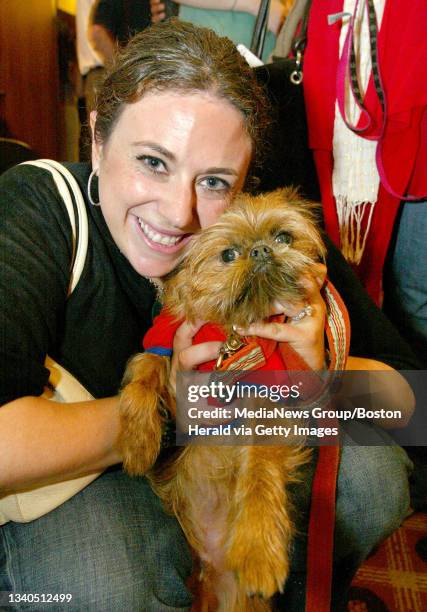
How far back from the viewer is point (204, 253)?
3.57ft

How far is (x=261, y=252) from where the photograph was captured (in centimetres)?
100

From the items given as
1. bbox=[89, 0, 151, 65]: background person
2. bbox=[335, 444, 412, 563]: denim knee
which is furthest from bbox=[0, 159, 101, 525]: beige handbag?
bbox=[89, 0, 151, 65]: background person

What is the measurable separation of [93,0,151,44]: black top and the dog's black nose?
1.29 meters

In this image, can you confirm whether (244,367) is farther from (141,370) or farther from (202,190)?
(202,190)

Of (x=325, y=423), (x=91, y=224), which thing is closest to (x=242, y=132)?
(x=91, y=224)

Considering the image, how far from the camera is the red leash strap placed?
958 mm

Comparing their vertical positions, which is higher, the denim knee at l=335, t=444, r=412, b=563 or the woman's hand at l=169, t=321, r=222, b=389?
the woman's hand at l=169, t=321, r=222, b=389

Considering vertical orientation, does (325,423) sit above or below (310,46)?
below

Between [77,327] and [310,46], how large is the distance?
3.89ft

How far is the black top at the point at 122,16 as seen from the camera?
1.81m

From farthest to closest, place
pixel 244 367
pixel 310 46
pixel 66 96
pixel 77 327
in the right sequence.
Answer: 1. pixel 66 96
2. pixel 310 46
3. pixel 77 327
4. pixel 244 367

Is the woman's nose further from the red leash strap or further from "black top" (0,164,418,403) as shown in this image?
the red leash strap

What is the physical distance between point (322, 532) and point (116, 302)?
0.70 m

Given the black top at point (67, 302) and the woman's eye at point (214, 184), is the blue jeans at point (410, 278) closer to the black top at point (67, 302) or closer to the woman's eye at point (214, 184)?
the black top at point (67, 302)
